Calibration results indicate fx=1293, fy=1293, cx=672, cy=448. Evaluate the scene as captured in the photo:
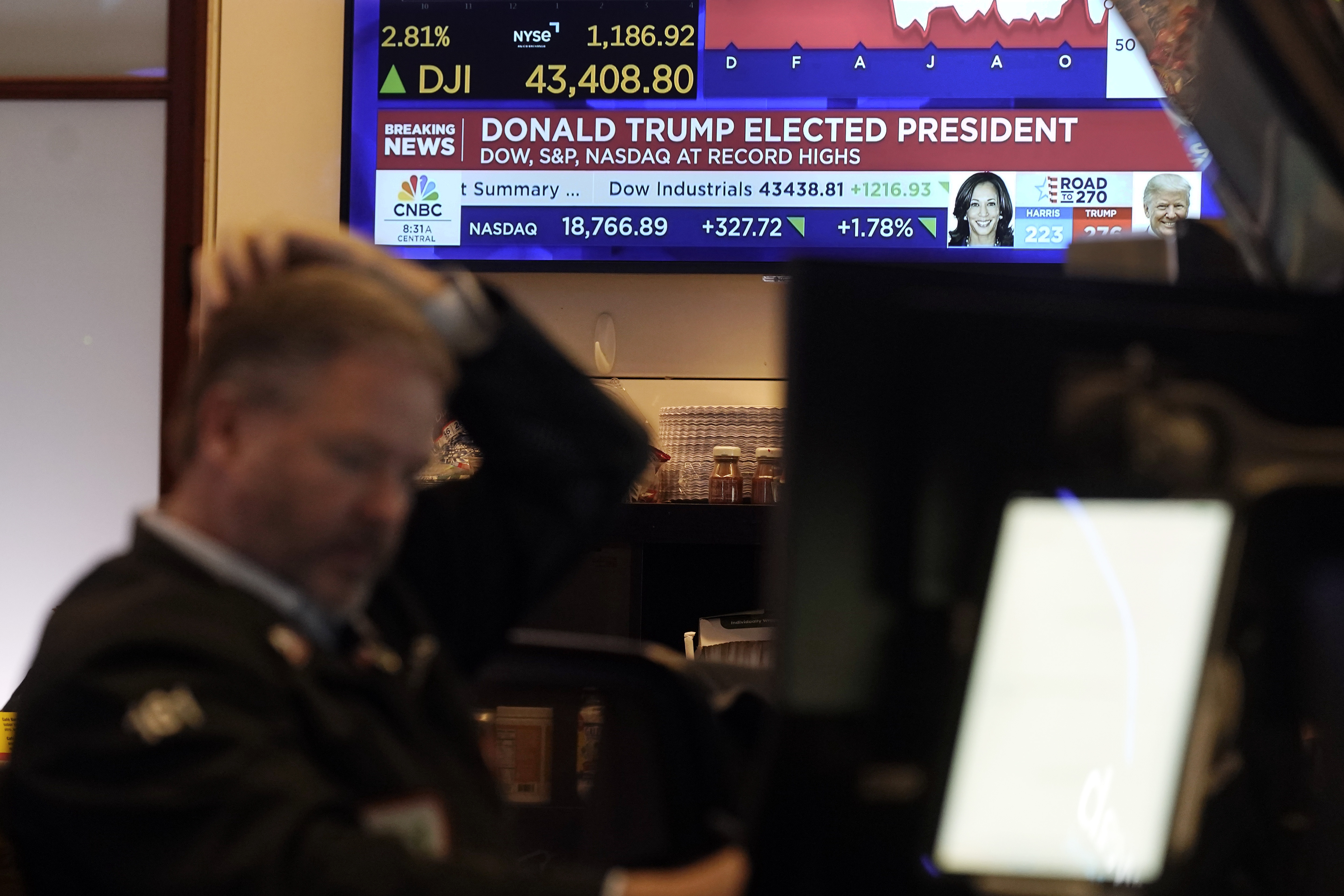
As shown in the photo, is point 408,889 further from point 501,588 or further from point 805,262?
point 501,588

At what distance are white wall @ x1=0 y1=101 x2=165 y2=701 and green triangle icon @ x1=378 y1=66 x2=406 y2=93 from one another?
620 millimetres

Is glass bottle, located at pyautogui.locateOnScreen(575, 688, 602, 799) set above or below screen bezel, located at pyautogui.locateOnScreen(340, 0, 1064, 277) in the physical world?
below

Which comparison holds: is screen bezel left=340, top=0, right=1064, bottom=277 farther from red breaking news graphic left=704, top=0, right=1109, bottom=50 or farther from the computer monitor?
the computer monitor

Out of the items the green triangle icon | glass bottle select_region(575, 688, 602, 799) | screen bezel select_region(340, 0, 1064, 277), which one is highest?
the green triangle icon

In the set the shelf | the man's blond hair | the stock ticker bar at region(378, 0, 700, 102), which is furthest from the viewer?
the stock ticker bar at region(378, 0, 700, 102)

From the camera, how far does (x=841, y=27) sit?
10.1 ft

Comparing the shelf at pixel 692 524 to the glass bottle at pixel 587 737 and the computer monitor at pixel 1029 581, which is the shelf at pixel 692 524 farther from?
the computer monitor at pixel 1029 581

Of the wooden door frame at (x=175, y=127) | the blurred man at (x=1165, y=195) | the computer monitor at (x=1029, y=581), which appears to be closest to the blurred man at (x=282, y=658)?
the computer monitor at (x=1029, y=581)

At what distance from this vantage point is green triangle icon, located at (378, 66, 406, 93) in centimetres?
314

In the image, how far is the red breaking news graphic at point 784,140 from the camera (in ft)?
9.89

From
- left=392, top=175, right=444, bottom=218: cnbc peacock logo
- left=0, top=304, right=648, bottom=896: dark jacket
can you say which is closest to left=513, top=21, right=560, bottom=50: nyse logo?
left=392, top=175, right=444, bottom=218: cnbc peacock logo

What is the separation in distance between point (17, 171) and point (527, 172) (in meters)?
1.32

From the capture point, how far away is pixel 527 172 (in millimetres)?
3150

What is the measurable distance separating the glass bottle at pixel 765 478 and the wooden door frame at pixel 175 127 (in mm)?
1480
